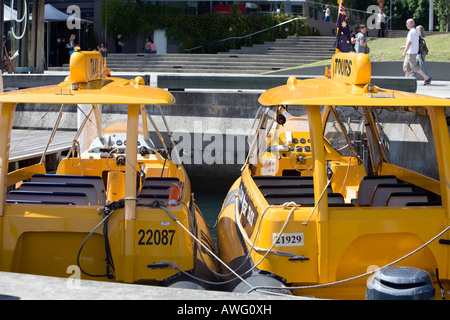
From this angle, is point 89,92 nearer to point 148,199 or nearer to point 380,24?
point 148,199

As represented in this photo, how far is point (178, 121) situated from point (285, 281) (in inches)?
356

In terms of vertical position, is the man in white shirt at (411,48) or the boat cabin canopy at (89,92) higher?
the man in white shirt at (411,48)

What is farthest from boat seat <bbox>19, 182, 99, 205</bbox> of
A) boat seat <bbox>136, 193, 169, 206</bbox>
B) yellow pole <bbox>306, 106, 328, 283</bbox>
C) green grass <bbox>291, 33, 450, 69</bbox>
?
green grass <bbox>291, 33, 450, 69</bbox>

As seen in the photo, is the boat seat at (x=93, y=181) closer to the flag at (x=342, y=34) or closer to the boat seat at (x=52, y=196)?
the boat seat at (x=52, y=196)

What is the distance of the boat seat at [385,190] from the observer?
7016mm

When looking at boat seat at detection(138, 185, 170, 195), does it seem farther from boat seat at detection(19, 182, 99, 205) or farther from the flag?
the flag

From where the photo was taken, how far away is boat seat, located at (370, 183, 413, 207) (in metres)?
7.02

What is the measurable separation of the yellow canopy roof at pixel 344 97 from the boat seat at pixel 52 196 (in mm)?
2108

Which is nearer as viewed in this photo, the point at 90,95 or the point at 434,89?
the point at 90,95

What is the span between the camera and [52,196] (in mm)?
6664

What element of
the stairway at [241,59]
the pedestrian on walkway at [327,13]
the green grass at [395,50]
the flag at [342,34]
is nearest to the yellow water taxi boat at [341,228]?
the flag at [342,34]

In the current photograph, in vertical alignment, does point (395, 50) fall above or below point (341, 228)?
above

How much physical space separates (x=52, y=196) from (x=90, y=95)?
132 cm

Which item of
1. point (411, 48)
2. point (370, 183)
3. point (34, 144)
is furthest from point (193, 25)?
point (370, 183)
